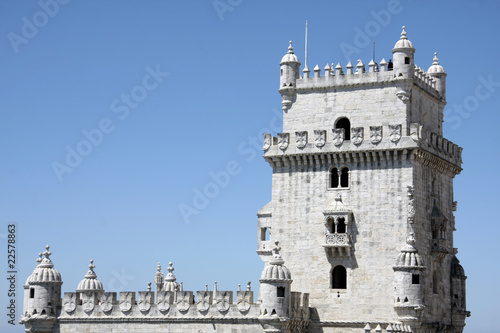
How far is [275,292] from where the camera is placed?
65875 millimetres

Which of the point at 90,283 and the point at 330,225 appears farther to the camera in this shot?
the point at 90,283

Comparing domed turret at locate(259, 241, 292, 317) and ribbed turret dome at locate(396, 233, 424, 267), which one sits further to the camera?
ribbed turret dome at locate(396, 233, 424, 267)

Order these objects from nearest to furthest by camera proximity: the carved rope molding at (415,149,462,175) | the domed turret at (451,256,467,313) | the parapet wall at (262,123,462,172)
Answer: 1. the parapet wall at (262,123,462,172)
2. the carved rope molding at (415,149,462,175)
3. the domed turret at (451,256,467,313)

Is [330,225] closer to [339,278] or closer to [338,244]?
[338,244]

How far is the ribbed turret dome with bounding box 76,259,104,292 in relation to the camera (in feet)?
250

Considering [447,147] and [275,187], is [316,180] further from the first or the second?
[447,147]

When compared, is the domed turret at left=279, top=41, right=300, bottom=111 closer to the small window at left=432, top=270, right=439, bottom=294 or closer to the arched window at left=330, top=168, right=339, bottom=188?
the arched window at left=330, top=168, right=339, bottom=188

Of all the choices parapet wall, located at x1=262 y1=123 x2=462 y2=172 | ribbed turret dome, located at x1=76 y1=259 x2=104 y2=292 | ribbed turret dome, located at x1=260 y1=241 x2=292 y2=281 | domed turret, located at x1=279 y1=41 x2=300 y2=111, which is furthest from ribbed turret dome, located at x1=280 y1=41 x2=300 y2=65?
ribbed turret dome, located at x1=76 y1=259 x2=104 y2=292

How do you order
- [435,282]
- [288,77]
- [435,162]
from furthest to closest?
[288,77] < [435,162] < [435,282]

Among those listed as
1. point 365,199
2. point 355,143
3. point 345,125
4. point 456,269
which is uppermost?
point 345,125

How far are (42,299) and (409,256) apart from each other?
24.4 meters

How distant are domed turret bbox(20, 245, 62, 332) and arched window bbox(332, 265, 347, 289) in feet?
60.2

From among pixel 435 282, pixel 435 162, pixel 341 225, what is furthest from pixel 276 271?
pixel 435 162

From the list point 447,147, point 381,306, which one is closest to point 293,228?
point 381,306
